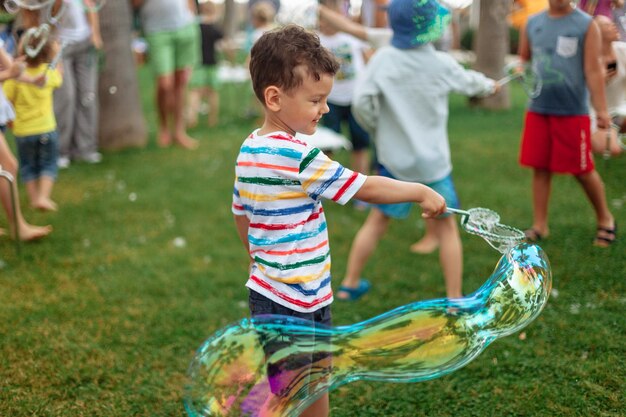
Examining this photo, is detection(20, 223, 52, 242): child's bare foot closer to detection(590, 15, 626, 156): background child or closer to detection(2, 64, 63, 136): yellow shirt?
detection(2, 64, 63, 136): yellow shirt

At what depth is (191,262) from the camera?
439cm

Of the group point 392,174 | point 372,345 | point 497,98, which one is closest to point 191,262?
point 392,174

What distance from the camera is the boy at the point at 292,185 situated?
1987 millimetres

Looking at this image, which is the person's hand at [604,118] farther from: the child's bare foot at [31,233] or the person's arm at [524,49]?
the child's bare foot at [31,233]

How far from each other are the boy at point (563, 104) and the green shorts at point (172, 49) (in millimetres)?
4346

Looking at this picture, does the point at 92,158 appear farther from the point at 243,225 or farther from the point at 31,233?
the point at 243,225

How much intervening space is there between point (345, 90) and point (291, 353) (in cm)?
380

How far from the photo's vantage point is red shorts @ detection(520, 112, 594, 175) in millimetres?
4145

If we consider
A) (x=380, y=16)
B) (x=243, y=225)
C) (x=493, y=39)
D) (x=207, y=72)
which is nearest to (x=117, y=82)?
(x=207, y=72)

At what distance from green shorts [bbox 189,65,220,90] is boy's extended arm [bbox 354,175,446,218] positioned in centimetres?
842

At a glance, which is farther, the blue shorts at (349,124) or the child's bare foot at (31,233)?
the blue shorts at (349,124)

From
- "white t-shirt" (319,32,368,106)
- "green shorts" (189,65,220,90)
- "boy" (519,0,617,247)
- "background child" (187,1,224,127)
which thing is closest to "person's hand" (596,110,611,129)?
"boy" (519,0,617,247)

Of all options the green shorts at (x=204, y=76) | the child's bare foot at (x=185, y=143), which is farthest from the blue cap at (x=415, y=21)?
the green shorts at (x=204, y=76)

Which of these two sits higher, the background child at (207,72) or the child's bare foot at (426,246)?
the child's bare foot at (426,246)
